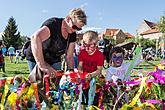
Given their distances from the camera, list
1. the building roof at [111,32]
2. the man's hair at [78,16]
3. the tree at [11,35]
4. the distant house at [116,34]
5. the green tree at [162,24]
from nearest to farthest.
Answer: the man's hair at [78,16], the green tree at [162,24], the tree at [11,35], the distant house at [116,34], the building roof at [111,32]

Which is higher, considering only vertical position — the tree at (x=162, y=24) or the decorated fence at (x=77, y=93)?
the tree at (x=162, y=24)

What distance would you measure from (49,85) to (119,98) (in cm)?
72

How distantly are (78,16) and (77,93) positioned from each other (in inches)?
30.6

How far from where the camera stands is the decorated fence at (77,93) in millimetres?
3000

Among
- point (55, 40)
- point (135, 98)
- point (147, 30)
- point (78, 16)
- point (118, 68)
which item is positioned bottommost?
point (135, 98)

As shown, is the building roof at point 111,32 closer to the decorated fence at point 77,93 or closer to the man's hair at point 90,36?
the man's hair at point 90,36

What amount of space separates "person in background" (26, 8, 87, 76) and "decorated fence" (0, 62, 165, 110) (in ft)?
0.71

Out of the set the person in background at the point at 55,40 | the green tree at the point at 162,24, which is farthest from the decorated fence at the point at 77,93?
the green tree at the point at 162,24

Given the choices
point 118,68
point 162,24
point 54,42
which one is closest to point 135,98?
point 54,42

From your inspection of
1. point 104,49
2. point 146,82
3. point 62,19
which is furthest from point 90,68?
point 104,49

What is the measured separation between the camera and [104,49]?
43.1ft

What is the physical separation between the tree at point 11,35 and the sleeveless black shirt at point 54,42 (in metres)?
60.5

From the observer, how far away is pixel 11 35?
213 feet

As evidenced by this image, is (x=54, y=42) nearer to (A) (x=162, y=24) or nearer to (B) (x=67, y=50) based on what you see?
(B) (x=67, y=50)
